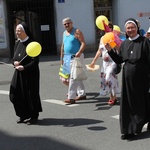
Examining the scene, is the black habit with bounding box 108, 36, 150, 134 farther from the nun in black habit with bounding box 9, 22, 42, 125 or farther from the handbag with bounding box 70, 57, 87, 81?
the handbag with bounding box 70, 57, 87, 81

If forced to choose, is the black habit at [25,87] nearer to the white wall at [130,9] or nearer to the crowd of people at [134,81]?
the crowd of people at [134,81]

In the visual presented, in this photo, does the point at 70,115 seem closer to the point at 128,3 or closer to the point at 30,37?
the point at 30,37

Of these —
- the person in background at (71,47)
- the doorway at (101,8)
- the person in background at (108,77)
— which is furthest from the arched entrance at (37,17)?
the person in background at (108,77)

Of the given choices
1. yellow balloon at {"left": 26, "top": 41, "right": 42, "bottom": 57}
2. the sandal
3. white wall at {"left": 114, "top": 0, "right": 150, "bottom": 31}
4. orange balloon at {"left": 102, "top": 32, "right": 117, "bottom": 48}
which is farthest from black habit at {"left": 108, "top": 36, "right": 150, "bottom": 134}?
white wall at {"left": 114, "top": 0, "right": 150, "bottom": 31}

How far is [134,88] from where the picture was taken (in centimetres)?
514

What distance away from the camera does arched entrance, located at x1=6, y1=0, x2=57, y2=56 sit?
1905cm

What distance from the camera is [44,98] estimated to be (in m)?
8.48

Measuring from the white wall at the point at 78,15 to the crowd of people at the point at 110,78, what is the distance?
35.2 feet

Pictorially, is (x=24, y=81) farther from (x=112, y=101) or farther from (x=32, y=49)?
(x=112, y=101)

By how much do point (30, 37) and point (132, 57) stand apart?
1976 millimetres

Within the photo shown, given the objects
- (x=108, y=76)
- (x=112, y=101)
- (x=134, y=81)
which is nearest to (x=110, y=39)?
(x=134, y=81)

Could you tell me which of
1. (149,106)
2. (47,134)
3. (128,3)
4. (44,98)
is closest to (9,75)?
(44,98)

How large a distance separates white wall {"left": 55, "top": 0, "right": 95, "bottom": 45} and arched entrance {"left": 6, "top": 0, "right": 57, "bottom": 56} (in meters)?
0.85

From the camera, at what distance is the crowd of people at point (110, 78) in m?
5.12
